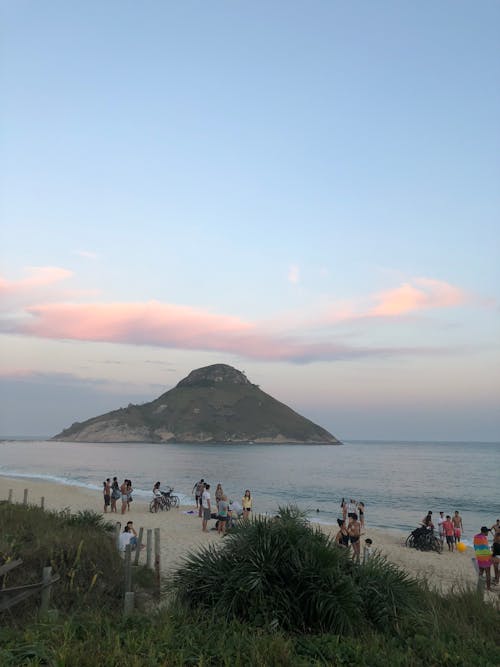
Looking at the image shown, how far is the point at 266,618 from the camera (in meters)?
7.22

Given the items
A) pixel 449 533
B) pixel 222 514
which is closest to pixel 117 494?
pixel 222 514

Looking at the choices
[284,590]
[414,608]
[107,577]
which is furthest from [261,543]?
[107,577]

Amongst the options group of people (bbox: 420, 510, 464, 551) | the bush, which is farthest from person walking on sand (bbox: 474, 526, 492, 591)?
group of people (bbox: 420, 510, 464, 551)

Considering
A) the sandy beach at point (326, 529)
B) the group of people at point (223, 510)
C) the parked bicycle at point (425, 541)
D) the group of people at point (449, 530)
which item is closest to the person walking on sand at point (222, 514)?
the group of people at point (223, 510)

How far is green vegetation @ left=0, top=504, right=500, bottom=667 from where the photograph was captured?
591 centimetres

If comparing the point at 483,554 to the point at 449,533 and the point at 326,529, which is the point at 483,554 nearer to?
the point at 449,533

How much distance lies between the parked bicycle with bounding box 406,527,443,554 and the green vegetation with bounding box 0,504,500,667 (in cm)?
1406

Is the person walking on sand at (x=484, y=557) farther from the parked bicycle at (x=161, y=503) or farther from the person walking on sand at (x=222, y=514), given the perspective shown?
the parked bicycle at (x=161, y=503)

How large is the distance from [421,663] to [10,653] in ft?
14.9

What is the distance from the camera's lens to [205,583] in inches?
333

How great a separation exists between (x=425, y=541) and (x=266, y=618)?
18.0 m

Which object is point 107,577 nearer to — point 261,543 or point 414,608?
point 261,543

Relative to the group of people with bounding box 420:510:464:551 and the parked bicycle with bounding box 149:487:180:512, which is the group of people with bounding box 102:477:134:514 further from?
the group of people with bounding box 420:510:464:551

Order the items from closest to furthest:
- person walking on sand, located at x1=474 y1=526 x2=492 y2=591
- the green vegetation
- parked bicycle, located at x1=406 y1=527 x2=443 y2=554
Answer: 1. the green vegetation
2. person walking on sand, located at x1=474 y1=526 x2=492 y2=591
3. parked bicycle, located at x1=406 y1=527 x2=443 y2=554
